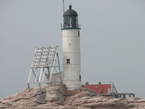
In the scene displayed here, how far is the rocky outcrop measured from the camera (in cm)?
5503

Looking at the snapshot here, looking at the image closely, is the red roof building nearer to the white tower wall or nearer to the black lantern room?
the white tower wall

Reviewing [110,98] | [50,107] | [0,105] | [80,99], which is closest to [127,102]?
[110,98]

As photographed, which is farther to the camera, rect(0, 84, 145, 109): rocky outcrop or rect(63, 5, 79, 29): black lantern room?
rect(63, 5, 79, 29): black lantern room

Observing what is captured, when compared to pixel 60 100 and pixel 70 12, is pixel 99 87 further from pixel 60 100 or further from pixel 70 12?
pixel 70 12

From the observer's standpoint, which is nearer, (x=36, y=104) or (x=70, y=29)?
(x=36, y=104)

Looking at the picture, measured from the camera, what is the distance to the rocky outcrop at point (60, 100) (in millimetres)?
55031


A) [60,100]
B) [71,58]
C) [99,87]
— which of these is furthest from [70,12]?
[60,100]

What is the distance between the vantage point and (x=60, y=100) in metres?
56.8

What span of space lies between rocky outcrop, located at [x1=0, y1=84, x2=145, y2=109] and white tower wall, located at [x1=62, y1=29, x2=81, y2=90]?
1.50 meters

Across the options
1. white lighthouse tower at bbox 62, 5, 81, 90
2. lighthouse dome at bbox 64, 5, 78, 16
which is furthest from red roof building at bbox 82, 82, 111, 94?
lighthouse dome at bbox 64, 5, 78, 16

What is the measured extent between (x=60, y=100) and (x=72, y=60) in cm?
654

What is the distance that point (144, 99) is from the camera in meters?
59.7

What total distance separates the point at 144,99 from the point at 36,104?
13.8m

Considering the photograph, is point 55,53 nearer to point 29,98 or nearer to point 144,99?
point 29,98
